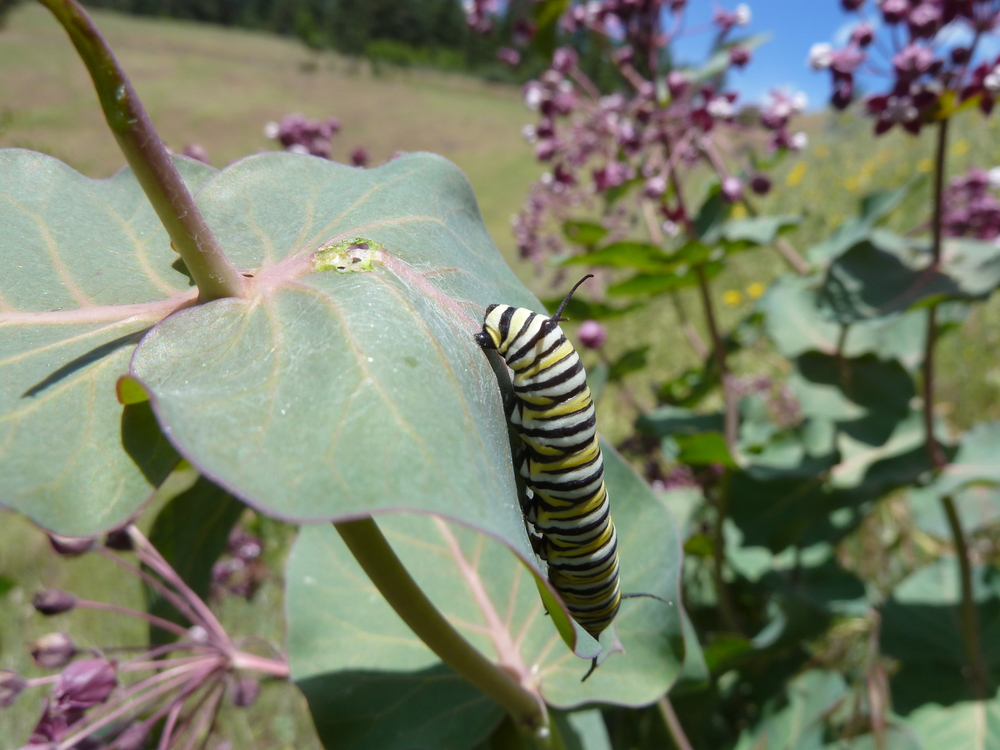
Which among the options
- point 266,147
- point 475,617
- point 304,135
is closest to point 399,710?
point 475,617

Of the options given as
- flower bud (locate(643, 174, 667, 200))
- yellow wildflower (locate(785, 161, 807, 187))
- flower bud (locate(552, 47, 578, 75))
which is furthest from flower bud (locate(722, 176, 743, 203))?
yellow wildflower (locate(785, 161, 807, 187))

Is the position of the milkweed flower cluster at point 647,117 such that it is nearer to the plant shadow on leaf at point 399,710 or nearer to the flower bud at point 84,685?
the plant shadow on leaf at point 399,710

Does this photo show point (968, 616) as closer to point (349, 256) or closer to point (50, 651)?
point (349, 256)

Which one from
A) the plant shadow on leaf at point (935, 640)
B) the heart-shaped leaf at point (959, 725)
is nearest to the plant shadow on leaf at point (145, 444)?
the heart-shaped leaf at point (959, 725)

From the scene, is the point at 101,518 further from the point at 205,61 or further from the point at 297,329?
the point at 205,61

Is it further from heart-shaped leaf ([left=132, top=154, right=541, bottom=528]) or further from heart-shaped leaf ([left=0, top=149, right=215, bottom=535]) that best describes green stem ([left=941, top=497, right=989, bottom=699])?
heart-shaped leaf ([left=0, top=149, right=215, bottom=535])

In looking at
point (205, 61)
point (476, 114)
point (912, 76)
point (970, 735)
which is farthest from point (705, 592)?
point (476, 114)
